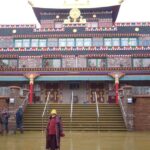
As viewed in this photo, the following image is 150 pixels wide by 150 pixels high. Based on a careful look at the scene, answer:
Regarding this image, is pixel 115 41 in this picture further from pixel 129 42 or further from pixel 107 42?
pixel 129 42

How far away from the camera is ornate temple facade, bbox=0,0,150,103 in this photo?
33.1 meters

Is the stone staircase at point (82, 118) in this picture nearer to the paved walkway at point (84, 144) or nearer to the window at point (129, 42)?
the paved walkway at point (84, 144)

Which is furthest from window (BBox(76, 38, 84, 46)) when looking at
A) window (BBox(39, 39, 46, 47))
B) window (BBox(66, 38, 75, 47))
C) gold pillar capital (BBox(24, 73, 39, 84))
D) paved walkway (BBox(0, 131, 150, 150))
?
paved walkway (BBox(0, 131, 150, 150))

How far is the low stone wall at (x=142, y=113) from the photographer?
2282 cm

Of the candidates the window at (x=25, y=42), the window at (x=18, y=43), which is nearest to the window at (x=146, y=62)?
the window at (x=25, y=42)

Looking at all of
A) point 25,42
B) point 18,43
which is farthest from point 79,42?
point 18,43

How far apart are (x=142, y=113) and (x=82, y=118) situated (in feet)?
13.8

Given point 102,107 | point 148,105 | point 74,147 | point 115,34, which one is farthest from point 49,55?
point 74,147

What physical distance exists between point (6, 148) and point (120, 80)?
71.4 ft

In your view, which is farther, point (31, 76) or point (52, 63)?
point (52, 63)

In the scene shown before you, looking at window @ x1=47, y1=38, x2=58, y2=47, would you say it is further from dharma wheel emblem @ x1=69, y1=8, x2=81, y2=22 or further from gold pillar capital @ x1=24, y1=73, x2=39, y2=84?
gold pillar capital @ x1=24, y1=73, x2=39, y2=84

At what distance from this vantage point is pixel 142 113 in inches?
914

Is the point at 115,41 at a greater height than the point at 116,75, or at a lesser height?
greater

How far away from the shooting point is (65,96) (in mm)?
34781
